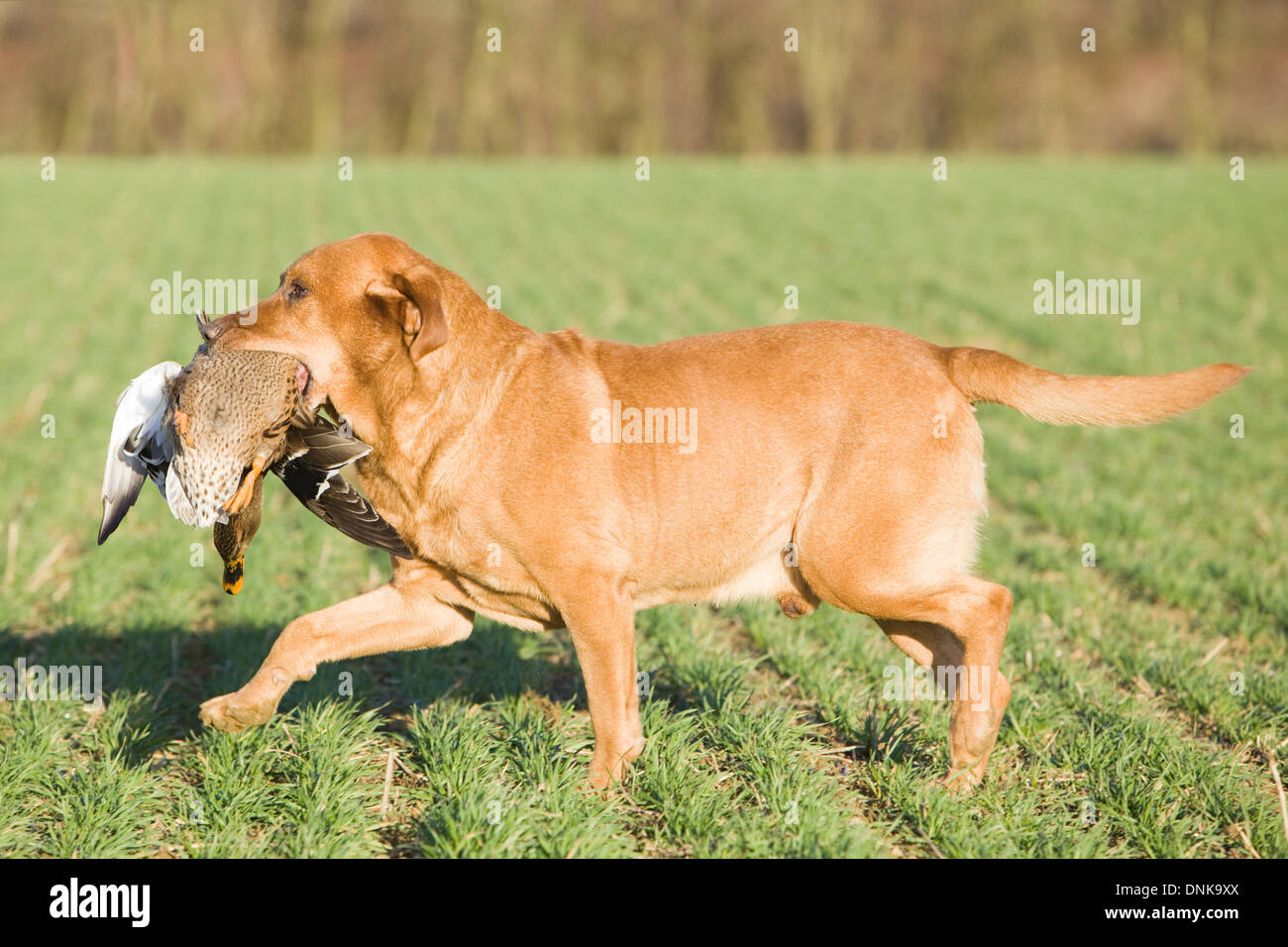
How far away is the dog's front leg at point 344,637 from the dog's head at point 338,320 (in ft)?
2.62

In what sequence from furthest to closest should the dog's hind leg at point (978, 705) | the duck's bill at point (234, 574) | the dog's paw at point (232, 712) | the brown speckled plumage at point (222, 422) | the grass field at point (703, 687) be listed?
the duck's bill at point (234, 574)
the dog's hind leg at point (978, 705)
the dog's paw at point (232, 712)
the grass field at point (703, 687)
the brown speckled plumage at point (222, 422)

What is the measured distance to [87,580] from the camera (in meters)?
6.48

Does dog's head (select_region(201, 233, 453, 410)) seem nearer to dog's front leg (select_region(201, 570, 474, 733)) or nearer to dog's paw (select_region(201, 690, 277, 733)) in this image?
dog's front leg (select_region(201, 570, 474, 733))

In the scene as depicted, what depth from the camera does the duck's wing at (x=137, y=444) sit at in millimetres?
4223

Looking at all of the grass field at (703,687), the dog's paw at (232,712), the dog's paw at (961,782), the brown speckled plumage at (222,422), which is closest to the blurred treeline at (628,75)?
the grass field at (703,687)

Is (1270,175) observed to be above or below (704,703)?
above

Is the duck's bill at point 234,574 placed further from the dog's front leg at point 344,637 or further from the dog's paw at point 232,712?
the dog's paw at point 232,712

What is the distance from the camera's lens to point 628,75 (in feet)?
139

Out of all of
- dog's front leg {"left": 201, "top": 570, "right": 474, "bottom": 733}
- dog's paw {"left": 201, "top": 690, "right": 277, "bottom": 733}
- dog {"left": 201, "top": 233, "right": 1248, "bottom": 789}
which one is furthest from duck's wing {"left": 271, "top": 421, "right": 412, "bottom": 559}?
dog's paw {"left": 201, "top": 690, "right": 277, "bottom": 733}

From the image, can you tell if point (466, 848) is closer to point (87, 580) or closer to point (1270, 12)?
point (87, 580)

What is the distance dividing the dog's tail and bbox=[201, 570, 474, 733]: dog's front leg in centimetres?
222

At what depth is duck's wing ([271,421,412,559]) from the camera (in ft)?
13.7

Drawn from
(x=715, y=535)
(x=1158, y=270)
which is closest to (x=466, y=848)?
(x=715, y=535)

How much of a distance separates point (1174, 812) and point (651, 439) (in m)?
Answer: 2.26
